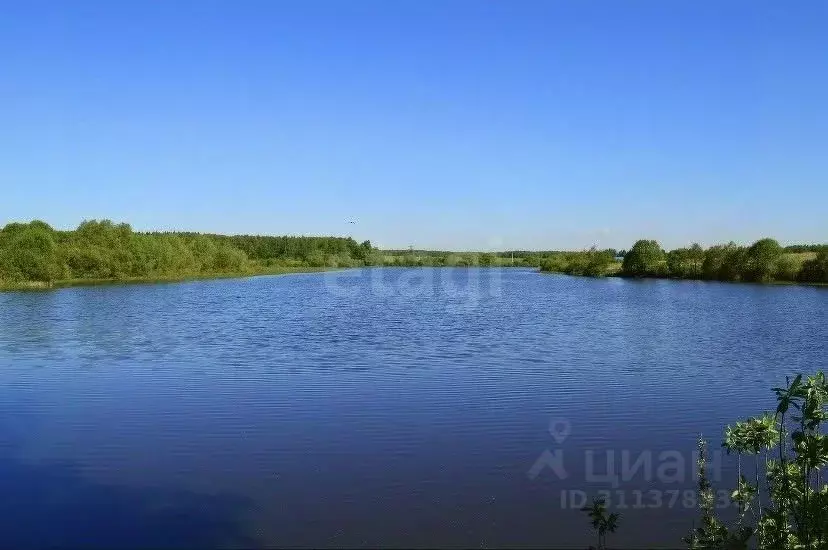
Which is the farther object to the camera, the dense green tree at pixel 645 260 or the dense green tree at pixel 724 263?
the dense green tree at pixel 645 260

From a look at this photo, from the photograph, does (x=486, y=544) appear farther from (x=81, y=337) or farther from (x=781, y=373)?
(x=81, y=337)

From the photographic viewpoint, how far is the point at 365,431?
1049cm

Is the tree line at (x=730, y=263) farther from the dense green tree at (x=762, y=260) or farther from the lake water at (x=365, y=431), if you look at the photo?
the lake water at (x=365, y=431)

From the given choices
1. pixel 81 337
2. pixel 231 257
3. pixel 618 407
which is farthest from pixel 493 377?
pixel 231 257

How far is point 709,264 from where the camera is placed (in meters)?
73.9

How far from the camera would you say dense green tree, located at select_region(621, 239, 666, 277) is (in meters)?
83.5

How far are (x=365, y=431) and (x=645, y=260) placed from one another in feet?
260

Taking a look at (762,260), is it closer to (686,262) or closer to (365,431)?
(686,262)

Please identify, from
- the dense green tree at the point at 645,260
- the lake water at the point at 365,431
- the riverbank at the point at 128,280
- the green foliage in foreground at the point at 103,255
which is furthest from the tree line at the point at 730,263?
the green foliage in foreground at the point at 103,255

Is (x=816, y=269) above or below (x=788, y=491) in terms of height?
above

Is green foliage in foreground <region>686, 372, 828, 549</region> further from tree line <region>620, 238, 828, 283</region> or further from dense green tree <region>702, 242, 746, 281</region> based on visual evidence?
dense green tree <region>702, 242, 746, 281</region>

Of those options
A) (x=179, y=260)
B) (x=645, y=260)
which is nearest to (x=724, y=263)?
(x=645, y=260)

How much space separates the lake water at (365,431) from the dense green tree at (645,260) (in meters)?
61.0

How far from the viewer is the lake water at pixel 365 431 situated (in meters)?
6.95
